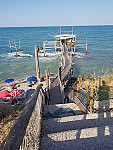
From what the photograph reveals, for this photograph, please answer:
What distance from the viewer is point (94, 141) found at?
3.01 metres

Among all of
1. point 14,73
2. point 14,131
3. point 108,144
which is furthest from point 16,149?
point 14,73

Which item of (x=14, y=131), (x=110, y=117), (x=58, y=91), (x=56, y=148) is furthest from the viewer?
(x=58, y=91)

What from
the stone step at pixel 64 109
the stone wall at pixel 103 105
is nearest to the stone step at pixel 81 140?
the stone step at pixel 64 109

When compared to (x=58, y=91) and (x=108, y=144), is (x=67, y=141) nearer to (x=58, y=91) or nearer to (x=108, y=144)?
(x=108, y=144)

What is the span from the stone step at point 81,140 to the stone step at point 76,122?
1.40ft

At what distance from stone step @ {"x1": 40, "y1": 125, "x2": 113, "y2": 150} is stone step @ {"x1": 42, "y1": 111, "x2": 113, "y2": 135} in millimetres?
427

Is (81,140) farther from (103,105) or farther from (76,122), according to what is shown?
(103,105)

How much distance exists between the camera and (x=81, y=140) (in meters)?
3.07

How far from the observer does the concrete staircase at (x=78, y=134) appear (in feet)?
9.59

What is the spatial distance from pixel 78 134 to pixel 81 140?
0.21 metres

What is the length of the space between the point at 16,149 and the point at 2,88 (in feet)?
49.5

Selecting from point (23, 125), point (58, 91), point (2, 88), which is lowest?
point (2, 88)

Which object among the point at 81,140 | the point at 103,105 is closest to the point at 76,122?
the point at 81,140

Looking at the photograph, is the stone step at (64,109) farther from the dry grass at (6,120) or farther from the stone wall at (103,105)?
the dry grass at (6,120)
